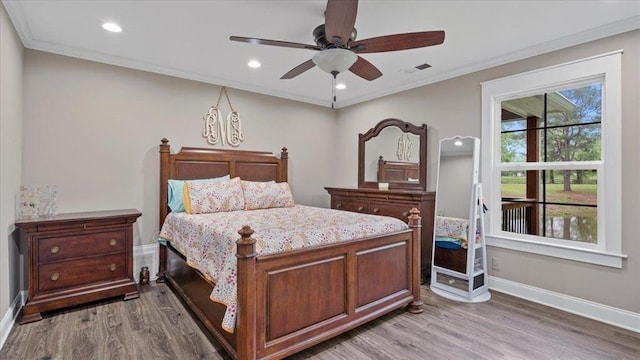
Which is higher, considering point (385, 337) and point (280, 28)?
point (280, 28)

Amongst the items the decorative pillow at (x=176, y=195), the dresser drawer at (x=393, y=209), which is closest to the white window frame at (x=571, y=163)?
the dresser drawer at (x=393, y=209)

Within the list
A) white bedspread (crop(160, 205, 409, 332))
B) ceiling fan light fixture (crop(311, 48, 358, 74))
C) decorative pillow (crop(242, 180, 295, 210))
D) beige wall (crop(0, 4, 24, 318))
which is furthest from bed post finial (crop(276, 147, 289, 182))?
beige wall (crop(0, 4, 24, 318))

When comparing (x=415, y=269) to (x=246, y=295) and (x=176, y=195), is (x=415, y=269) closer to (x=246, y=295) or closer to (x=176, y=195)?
(x=246, y=295)

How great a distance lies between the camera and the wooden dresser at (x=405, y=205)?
147 inches

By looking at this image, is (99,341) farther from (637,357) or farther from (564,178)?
(564,178)

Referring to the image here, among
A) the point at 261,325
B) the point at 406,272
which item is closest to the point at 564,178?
the point at 406,272

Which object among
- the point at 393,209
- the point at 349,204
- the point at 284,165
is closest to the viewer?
the point at 393,209

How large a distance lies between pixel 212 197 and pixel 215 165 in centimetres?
Answer: 75

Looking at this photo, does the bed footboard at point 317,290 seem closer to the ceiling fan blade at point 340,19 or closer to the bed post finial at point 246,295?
the bed post finial at point 246,295

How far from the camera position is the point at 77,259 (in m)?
2.93

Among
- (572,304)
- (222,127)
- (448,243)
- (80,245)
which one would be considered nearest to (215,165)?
(222,127)

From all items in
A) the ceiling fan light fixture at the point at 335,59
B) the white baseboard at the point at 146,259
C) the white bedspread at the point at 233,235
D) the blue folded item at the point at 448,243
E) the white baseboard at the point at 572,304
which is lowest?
the white baseboard at the point at 572,304

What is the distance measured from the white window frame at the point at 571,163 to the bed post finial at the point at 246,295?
9.08ft

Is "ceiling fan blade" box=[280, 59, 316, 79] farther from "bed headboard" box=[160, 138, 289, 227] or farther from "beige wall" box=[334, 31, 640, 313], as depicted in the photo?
"beige wall" box=[334, 31, 640, 313]
